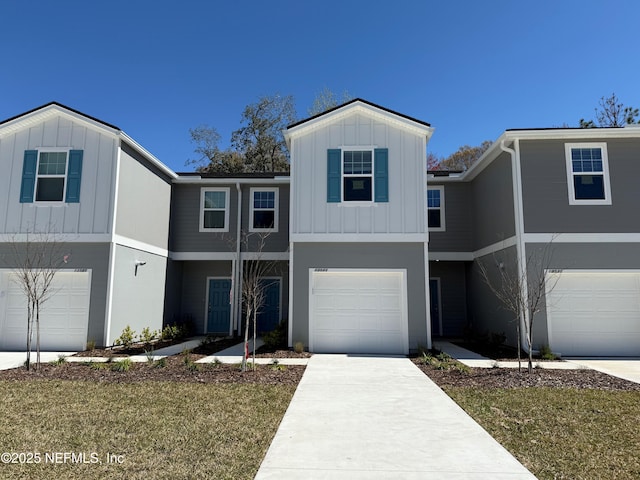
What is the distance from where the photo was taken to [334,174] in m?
10.7

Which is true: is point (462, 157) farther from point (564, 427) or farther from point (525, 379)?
point (564, 427)

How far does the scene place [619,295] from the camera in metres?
10.1

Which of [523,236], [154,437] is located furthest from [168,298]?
[523,236]

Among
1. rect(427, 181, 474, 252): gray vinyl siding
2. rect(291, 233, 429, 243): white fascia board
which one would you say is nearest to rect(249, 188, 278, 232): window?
rect(291, 233, 429, 243): white fascia board

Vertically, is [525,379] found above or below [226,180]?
below

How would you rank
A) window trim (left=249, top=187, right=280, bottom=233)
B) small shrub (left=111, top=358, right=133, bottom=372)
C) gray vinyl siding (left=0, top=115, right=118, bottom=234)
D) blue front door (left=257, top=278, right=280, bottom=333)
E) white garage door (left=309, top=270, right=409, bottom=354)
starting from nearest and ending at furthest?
small shrub (left=111, top=358, right=133, bottom=372)
white garage door (left=309, top=270, right=409, bottom=354)
gray vinyl siding (left=0, top=115, right=118, bottom=234)
window trim (left=249, top=187, right=280, bottom=233)
blue front door (left=257, top=278, right=280, bottom=333)

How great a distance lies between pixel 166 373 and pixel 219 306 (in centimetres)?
682

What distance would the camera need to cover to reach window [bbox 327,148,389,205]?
34.9ft

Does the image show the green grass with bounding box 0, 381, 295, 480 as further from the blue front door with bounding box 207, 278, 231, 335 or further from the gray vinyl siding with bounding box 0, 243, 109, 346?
the blue front door with bounding box 207, 278, 231, 335

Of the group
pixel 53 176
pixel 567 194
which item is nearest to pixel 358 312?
pixel 567 194

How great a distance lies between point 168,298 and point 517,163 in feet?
37.7

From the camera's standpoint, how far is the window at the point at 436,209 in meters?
13.8

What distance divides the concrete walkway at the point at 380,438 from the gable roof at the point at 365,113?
21.9 ft

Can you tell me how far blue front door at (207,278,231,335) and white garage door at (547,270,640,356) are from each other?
10.2 metres
